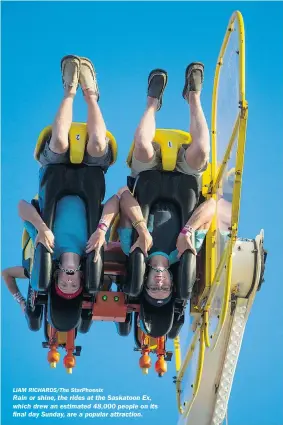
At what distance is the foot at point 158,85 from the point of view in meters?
15.0

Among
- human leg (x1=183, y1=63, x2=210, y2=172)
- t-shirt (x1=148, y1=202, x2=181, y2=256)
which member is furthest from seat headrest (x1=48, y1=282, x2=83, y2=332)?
human leg (x1=183, y1=63, x2=210, y2=172)

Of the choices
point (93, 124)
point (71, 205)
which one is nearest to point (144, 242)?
point (71, 205)

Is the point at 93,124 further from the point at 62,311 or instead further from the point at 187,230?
the point at 62,311

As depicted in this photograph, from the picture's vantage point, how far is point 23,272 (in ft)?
51.1

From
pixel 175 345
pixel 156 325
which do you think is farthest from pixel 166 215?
pixel 175 345

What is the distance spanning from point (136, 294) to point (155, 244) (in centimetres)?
62

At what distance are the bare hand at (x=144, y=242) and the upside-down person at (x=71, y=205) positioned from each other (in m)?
0.39

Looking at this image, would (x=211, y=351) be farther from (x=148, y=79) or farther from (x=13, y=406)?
(x=13, y=406)

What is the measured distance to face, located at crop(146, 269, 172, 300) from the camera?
14.4m

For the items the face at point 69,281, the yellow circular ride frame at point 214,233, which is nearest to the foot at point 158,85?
the yellow circular ride frame at point 214,233

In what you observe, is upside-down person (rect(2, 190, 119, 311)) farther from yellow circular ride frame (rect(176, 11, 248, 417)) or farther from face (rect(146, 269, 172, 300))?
yellow circular ride frame (rect(176, 11, 248, 417))

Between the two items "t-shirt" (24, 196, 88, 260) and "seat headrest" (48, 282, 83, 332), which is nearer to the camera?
"t-shirt" (24, 196, 88, 260)

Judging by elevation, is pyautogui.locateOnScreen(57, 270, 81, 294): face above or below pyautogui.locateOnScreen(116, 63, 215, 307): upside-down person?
below

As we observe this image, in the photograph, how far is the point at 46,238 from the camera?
1430cm
